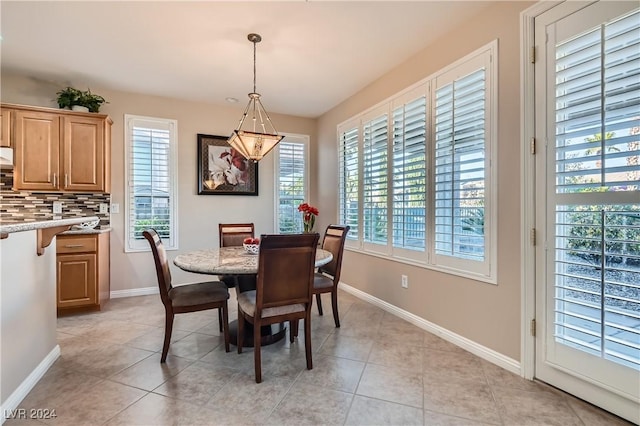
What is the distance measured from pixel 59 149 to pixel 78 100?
0.61m

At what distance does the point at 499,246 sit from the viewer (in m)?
2.21

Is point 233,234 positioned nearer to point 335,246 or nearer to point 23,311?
point 335,246

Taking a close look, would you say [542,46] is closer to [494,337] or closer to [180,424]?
[494,337]

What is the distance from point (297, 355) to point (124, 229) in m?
2.96

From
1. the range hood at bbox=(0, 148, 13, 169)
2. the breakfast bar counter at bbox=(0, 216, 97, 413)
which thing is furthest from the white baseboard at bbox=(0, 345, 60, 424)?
the range hood at bbox=(0, 148, 13, 169)

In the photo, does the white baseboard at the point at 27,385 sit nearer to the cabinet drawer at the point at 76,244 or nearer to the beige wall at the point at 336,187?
the cabinet drawer at the point at 76,244

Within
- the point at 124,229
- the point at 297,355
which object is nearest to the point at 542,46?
the point at 297,355

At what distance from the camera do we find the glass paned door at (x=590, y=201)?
5.12 feet

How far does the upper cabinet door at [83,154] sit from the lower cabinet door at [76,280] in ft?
2.68

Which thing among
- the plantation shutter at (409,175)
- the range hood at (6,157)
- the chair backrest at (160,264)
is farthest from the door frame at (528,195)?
the range hood at (6,157)

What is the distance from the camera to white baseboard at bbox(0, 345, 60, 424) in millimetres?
1648

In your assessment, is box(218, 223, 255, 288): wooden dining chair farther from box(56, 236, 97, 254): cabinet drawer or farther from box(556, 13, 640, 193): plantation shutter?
box(556, 13, 640, 193): plantation shutter

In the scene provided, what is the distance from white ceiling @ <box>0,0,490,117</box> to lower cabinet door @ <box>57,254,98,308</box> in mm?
2068

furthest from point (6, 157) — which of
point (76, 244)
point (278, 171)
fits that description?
point (278, 171)
